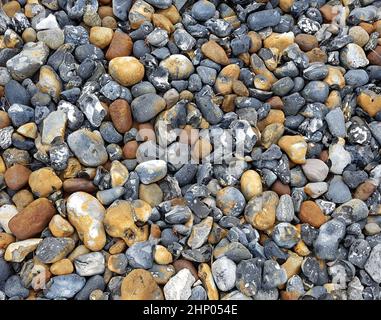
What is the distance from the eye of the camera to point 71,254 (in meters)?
1.11

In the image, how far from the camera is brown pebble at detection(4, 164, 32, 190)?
3.84 ft

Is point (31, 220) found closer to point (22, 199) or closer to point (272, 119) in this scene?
point (22, 199)

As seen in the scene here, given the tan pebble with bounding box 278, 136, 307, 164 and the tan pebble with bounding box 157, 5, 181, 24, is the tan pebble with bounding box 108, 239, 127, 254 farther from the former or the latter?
the tan pebble with bounding box 157, 5, 181, 24

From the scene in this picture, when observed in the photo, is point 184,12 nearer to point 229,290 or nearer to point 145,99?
point 145,99

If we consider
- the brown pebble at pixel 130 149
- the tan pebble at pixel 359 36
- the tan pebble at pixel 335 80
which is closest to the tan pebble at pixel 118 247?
the brown pebble at pixel 130 149

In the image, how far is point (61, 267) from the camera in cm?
107

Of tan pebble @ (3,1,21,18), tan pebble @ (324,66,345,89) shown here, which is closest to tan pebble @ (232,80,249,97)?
tan pebble @ (324,66,345,89)

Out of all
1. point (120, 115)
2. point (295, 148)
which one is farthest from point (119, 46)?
point (295, 148)

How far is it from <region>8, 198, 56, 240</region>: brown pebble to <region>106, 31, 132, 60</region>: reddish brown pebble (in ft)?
1.47

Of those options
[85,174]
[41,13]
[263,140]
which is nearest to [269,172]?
[263,140]

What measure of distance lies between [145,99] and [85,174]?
9.6 inches

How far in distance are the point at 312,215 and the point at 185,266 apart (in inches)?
12.8

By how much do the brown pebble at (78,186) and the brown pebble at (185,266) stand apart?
0.27m
